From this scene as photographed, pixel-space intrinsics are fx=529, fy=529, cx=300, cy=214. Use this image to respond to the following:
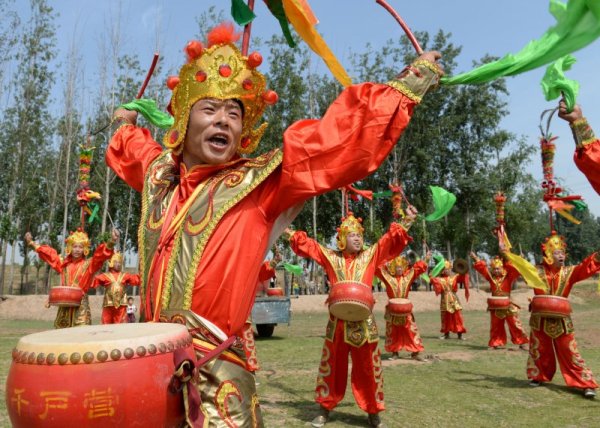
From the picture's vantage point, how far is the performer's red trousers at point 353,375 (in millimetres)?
6125

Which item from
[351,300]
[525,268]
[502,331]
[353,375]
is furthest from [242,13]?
[502,331]

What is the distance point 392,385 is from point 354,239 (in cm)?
299

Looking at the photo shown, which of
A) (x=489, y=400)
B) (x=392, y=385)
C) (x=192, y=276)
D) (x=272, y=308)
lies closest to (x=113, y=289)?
(x=272, y=308)

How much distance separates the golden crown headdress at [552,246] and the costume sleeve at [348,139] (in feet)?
23.2

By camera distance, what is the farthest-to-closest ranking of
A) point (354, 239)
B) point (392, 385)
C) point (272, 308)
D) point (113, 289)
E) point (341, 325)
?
point (272, 308) < point (113, 289) < point (392, 385) < point (354, 239) < point (341, 325)

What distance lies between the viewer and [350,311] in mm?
6082

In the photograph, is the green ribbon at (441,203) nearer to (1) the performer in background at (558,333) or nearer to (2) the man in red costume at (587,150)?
(2) the man in red costume at (587,150)

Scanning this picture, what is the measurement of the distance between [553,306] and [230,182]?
7.00m

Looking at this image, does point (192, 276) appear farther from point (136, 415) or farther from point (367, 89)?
point (367, 89)

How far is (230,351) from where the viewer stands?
7.15 ft

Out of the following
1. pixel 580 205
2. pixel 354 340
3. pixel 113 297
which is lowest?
pixel 354 340

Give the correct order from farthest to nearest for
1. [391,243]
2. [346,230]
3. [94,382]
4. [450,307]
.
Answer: [450,307] < [346,230] < [391,243] < [94,382]

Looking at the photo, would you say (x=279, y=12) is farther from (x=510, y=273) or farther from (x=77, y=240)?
(x=510, y=273)

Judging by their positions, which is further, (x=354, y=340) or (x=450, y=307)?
(x=450, y=307)
